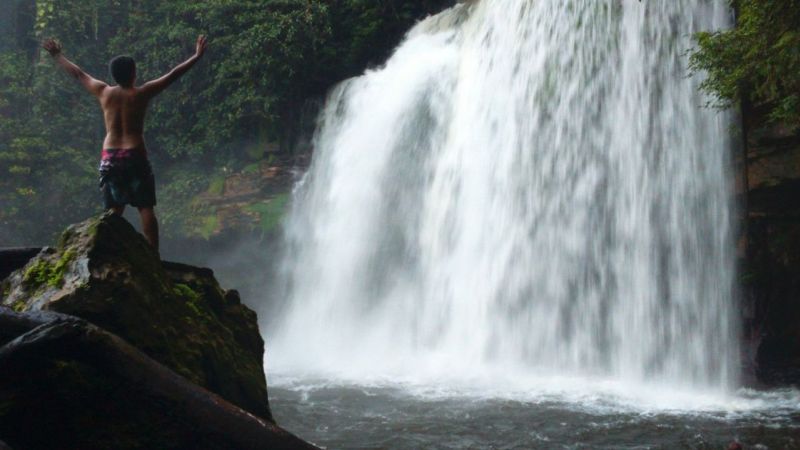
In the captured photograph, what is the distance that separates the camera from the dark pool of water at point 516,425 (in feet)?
22.0

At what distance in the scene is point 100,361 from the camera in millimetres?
3449

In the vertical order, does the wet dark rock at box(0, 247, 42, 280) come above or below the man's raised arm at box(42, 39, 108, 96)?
below

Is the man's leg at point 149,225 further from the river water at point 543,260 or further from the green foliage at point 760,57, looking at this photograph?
the green foliage at point 760,57

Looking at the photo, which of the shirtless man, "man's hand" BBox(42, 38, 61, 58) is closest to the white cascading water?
the shirtless man

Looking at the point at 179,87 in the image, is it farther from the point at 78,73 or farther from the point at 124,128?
the point at 124,128

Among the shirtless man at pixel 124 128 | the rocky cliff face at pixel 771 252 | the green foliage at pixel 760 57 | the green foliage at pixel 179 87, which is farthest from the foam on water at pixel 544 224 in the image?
the shirtless man at pixel 124 128

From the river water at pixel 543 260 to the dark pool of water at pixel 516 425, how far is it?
1.5 inches

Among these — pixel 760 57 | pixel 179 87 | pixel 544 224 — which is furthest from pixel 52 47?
pixel 179 87

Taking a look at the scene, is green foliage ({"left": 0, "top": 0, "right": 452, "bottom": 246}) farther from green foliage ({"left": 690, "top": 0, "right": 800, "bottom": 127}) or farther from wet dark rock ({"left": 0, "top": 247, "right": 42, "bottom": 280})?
wet dark rock ({"left": 0, "top": 247, "right": 42, "bottom": 280})

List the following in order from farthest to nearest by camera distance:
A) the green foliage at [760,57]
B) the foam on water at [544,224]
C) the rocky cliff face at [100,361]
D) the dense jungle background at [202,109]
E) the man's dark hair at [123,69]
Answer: the dense jungle background at [202,109]
the foam on water at [544,224]
the green foliage at [760,57]
the man's dark hair at [123,69]
the rocky cliff face at [100,361]

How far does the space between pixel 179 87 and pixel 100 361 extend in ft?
59.5

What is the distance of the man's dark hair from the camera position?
15.9 feet

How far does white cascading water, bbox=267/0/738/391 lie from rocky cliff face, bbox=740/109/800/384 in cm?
31

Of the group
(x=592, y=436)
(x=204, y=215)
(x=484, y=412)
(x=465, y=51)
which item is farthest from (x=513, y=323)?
(x=204, y=215)
